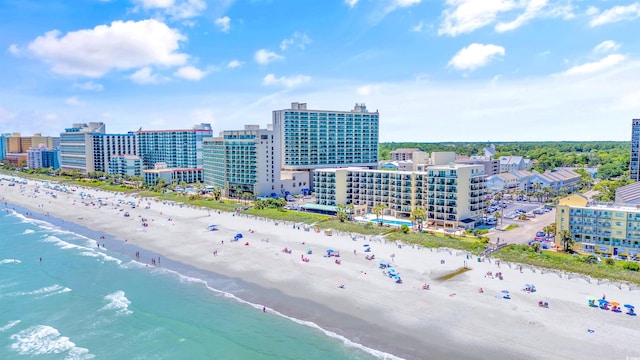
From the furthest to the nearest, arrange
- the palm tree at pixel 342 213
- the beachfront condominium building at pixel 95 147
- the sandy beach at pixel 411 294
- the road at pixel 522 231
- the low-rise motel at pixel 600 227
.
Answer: the beachfront condominium building at pixel 95 147 < the palm tree at pixel 342 213 < the road at pixel 522 231 < the low-rise motel at pixel 600 227 < the sandy beach at pixel 411 294

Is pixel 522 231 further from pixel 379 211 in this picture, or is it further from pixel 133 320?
pixel 133 320

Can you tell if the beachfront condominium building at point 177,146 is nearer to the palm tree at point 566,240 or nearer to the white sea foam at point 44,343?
the white sea foam at point 44,343

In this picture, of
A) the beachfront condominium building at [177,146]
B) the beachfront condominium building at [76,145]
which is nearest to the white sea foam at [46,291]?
the beachfront condominium building at [177,146]

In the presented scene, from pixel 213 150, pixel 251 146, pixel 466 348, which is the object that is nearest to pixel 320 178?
pixel 251 146

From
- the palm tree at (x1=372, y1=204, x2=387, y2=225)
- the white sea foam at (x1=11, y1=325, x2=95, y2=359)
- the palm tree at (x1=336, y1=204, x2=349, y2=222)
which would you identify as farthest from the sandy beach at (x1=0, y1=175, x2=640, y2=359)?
the white sea foam at (x1=11, y1=325, x2=95, y2=359)

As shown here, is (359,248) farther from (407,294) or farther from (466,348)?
(466,348)

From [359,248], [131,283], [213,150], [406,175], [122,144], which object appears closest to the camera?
[131,283]
